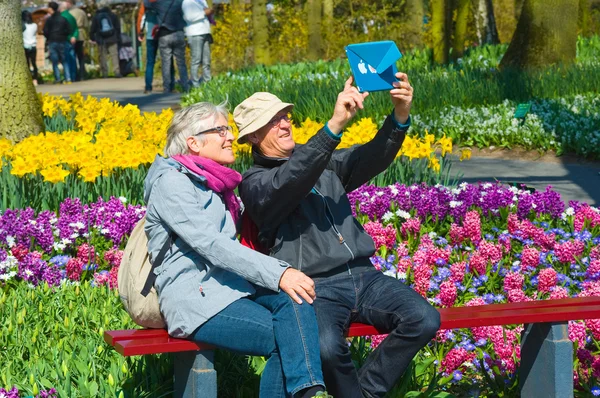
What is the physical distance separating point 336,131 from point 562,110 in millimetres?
6488

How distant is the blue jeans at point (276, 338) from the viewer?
9.28ft

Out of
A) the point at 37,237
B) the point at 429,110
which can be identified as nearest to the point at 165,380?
the point at 37,237

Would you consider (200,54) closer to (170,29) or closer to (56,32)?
(170,29)

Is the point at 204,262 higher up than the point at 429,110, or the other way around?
the point at 204,262

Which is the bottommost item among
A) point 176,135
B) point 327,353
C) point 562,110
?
point 562,110

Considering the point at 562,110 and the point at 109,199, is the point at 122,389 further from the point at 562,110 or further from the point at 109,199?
the point at 562,110

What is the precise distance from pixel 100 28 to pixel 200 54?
10170 millimetres

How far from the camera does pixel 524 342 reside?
10.7 ft

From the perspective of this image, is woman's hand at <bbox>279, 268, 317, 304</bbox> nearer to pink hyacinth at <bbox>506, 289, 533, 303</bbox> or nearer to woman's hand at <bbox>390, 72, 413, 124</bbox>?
woman's hand at <bbox>390, 72, 413, 124</bbox>

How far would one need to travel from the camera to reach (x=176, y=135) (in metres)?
3.25

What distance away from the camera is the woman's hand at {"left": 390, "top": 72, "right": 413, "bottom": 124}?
132 inches

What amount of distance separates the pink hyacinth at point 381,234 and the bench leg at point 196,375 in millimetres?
2071

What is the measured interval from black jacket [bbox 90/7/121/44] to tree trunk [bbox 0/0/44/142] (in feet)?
53.0

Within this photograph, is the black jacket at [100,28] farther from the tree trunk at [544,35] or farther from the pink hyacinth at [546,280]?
the pink hyacinth at [546,280]
